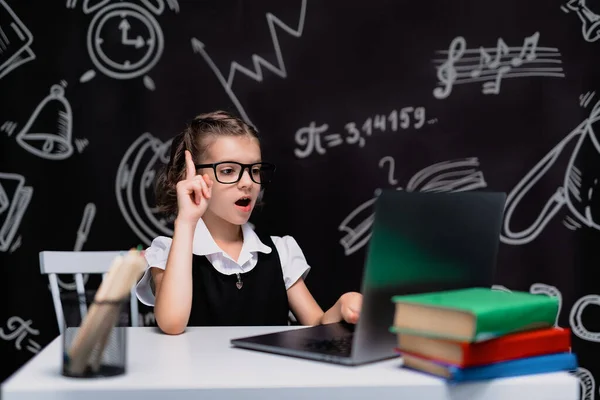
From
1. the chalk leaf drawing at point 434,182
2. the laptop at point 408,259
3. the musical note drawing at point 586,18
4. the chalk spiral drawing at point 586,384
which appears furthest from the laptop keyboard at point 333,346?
the musical note drawing at point 586,18

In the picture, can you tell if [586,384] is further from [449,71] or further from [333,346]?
[333,346]

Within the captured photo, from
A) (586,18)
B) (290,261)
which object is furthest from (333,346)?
(586,18)

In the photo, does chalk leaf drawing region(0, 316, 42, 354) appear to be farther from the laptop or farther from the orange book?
the orange book

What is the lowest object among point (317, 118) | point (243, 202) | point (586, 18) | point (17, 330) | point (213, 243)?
point (17, 330)

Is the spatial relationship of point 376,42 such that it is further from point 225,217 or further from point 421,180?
point 225,217

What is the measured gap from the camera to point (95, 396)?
0.91 m

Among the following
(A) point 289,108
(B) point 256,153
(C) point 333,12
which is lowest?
(B) point 256,153

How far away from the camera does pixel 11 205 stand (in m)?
2.18

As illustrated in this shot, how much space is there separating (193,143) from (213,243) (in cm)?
29

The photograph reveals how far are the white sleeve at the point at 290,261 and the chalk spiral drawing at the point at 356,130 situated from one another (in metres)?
0.36

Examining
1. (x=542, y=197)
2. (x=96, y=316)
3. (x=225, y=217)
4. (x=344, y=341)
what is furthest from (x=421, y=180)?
(x=96, y=316)

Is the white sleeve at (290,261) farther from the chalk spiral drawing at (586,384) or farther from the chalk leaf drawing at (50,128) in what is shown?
the chalk spiral drawing at (586,384)

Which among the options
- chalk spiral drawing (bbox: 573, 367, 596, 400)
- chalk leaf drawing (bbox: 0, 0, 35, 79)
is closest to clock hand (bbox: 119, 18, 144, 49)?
chalk leaf drawing (bbox: 0, 0, 35, 79)

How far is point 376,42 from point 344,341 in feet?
4.26
